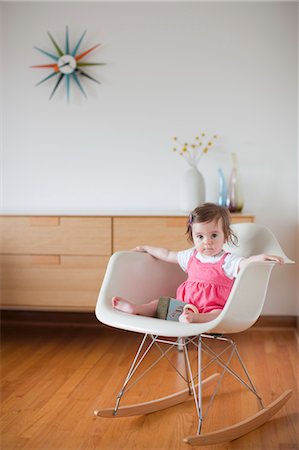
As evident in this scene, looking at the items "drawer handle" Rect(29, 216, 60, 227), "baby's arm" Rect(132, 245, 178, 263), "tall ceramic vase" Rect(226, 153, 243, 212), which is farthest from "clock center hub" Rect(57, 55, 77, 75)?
"baby's arm" Rect(132, 245, 178, 263)

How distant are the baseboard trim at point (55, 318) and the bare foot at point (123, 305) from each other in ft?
5.21

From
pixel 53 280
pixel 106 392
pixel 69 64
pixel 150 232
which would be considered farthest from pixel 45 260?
pixel 69 64

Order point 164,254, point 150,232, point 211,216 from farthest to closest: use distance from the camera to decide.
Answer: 1. point 150,232
2. point 164,254
3. point 211,216

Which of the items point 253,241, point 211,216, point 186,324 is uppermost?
point 211,216

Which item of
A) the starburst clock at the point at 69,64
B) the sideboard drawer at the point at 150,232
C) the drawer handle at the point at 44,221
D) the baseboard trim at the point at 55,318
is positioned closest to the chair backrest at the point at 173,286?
the sideboard drawer at the point at 150,232

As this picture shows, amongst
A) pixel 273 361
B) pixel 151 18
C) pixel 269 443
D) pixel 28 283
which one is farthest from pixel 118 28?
pixel 269 443

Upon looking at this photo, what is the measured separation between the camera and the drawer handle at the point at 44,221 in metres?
3.61

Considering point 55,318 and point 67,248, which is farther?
point 55,318

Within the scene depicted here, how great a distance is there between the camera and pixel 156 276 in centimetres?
271

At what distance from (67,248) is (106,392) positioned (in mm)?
1062

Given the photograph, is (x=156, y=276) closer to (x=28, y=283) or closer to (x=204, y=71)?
(x=28, y=283)

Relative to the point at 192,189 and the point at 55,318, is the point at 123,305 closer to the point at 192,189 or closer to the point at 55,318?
the point at 192,189

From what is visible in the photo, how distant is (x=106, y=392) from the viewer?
2764mm

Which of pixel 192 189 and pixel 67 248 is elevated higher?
pixel 192 189
